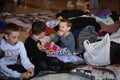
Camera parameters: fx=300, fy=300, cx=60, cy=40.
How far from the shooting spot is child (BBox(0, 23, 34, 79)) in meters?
2.30

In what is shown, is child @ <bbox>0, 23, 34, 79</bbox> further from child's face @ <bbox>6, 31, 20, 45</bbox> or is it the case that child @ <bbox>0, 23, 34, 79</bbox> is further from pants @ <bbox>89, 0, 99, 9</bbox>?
pants @ <bbox>89, 0, 99, 9</bbox>

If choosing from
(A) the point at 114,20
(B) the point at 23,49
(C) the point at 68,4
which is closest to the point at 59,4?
(C) the point at 68,4

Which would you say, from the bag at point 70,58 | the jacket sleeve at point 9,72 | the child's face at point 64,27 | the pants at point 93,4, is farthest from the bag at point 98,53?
the pants at point 93,4

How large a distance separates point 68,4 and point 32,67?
3732 mm

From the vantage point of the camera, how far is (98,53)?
8.52 ft

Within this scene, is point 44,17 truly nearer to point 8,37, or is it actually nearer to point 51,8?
point 51,8

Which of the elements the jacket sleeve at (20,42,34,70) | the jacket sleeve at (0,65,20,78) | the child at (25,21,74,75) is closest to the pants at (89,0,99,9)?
the child at (25,21,74,75)

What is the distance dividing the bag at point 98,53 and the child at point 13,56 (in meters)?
0.55

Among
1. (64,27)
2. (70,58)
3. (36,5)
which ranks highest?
(64,27)

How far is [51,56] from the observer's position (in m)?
2.69

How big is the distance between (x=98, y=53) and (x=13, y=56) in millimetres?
738

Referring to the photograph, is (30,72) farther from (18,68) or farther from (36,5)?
(36,5)

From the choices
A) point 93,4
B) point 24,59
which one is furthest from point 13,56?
point 93,4

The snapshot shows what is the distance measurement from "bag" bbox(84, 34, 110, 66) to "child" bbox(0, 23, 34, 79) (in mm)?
555
